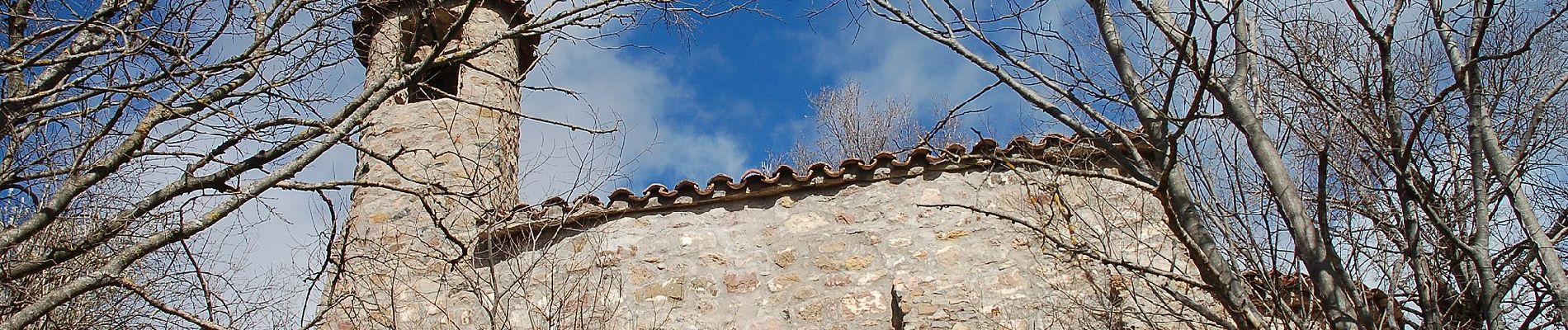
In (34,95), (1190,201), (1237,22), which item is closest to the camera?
(34,95)

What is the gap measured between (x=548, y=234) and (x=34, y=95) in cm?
342

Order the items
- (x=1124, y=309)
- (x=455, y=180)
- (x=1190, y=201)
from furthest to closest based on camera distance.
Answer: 1. (x=455, y=180)
2. (x=1124, y=309)
3. (x=1190, y=201)

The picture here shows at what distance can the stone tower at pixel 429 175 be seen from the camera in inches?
262

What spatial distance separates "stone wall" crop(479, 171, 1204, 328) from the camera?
5645mm

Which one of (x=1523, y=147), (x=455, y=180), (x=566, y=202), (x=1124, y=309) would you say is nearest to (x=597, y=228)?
(x=566, y=202)

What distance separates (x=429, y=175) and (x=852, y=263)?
316 centimetres

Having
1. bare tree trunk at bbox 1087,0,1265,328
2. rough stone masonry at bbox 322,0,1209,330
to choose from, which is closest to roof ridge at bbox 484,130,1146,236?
rough stone masonry at bbox 322,0,1209,330

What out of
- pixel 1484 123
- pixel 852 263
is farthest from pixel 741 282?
pixel 1484 123

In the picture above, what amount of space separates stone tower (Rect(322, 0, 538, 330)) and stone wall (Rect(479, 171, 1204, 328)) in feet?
1.59

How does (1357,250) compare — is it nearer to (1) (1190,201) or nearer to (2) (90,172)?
(1) (1190,201)

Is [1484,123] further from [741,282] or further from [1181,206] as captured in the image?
[741,282]

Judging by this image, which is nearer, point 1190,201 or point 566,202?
point 1190,201

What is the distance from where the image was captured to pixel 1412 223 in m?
4.22

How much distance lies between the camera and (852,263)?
6.09m
